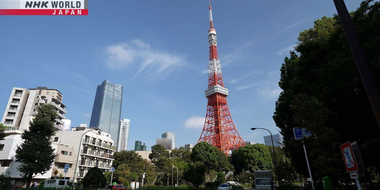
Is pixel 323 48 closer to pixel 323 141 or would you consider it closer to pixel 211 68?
pixel 323 141

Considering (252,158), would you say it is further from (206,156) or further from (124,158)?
(124,158)

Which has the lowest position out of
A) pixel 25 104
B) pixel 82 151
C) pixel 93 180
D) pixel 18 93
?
pixel 93 180

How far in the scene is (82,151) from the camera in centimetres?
4712

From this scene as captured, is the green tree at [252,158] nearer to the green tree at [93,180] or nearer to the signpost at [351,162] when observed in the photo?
the green tree at [93,180]

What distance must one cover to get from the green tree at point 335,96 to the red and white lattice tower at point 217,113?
179ft

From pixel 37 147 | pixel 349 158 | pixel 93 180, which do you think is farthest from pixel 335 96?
pixel 37 147

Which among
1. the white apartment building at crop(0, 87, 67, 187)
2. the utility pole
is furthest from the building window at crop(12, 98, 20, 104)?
the utility pole

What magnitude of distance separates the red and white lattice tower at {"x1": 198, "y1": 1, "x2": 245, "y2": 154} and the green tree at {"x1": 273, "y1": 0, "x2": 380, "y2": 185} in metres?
54.7

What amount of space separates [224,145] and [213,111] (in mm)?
12713

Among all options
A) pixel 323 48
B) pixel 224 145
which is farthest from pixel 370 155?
pixel 224 145

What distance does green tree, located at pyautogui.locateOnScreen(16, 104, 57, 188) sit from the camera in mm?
26234

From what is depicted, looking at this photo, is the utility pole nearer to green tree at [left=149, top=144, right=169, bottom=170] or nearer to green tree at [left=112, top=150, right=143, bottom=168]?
green tree at [left=112, top=150, right=143, bottom=168]

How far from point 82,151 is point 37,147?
2191cm

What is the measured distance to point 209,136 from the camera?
2837 inches
